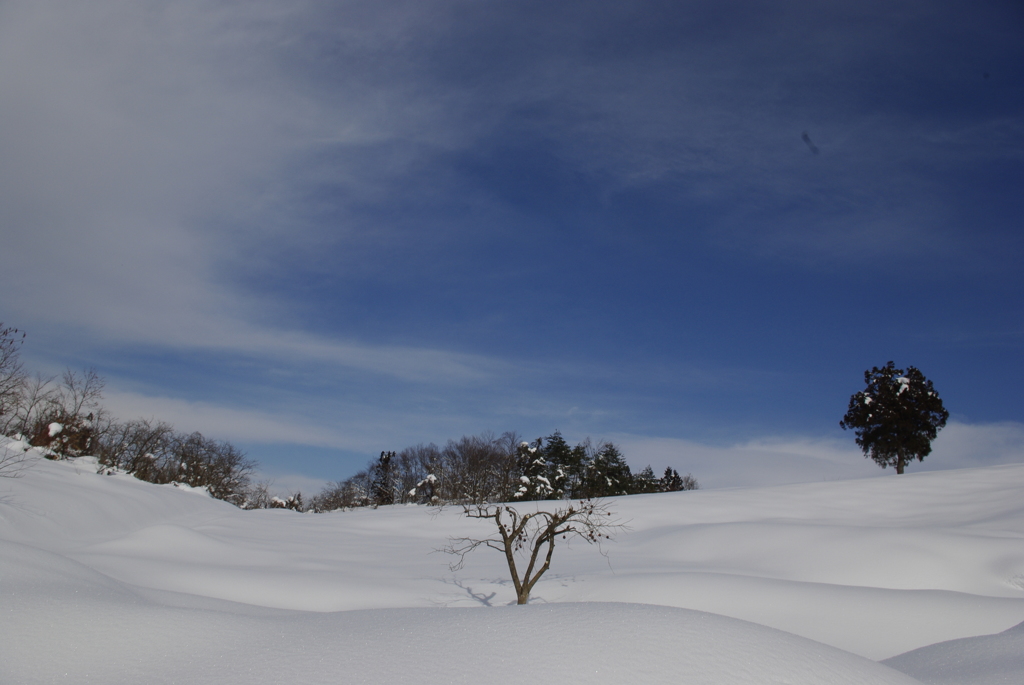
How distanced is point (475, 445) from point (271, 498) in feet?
113

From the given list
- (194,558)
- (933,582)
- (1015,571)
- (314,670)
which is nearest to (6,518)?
(194,558)

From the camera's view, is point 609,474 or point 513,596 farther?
point 609,474

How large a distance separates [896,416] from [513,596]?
32625mm

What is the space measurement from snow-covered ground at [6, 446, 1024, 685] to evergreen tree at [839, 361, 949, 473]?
7.28m

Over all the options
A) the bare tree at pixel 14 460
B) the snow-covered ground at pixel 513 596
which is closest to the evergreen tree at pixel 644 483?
the snow-covered ground at pixel 513 596

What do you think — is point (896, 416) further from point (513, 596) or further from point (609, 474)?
point (513, 596)

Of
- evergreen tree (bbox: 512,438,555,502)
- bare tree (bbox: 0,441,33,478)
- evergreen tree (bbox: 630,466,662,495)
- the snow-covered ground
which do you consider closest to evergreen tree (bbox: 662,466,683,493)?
evergreen tree (bbox: 630,466,662,495)

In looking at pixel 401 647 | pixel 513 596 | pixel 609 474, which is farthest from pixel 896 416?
pixel 401 647

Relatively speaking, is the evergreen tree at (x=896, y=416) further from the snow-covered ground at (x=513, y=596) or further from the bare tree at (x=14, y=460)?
the bare tree at (x=14, y=460)

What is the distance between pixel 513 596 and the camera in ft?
47.5

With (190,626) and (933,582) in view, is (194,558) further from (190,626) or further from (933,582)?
(933,582)

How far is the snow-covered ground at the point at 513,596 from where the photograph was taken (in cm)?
466

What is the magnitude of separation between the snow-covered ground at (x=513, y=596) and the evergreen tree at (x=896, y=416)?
7284 mm

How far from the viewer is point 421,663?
14.9 feet
